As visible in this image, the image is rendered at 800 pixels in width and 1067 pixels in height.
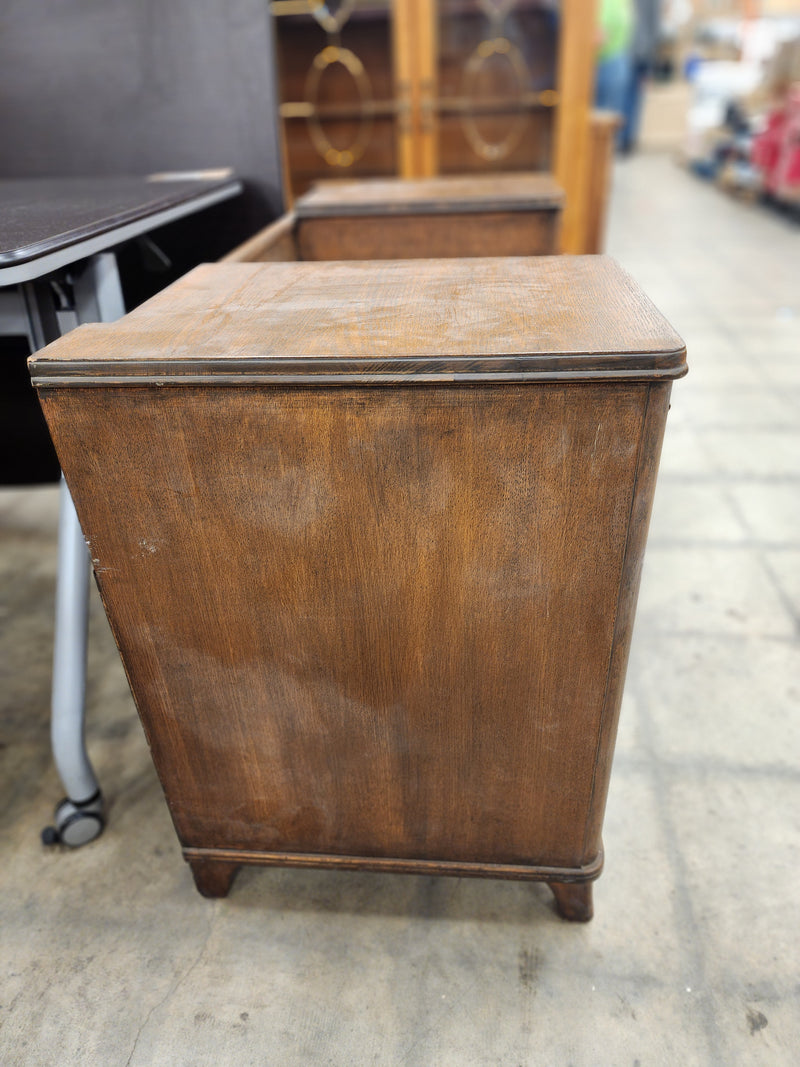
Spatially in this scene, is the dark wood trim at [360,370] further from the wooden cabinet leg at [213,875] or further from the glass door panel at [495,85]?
the glass door panel at [495,85]

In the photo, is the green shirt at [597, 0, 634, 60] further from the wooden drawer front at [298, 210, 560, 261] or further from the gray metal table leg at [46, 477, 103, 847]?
the gray metal table leg at [46, 477, 103, 847]

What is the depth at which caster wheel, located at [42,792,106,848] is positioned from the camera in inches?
43.3

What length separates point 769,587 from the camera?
63.5 inches

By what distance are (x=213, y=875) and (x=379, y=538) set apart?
55cm

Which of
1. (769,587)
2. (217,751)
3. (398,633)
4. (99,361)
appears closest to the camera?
(99,361)

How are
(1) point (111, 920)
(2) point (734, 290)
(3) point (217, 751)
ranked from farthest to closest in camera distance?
(2) point (734, 290), (1) point (111, 920), (3) point (217, 751)

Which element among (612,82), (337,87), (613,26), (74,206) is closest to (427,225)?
(74,206)

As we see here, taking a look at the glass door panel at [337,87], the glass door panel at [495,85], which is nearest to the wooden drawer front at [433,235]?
the glass door panel at [337,87]

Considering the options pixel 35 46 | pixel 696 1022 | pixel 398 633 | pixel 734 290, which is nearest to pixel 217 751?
pixel 398 633

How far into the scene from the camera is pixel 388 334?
0.67m

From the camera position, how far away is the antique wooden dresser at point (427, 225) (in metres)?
1.35

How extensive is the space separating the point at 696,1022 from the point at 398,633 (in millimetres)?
548

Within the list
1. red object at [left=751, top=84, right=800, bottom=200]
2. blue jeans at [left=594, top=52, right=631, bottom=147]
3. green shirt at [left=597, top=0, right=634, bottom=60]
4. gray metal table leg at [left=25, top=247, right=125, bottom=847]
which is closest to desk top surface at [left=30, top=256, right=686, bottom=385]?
gray metal table leg at [left=25, top=247, right=125, bottom=847]

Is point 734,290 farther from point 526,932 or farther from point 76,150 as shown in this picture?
point 526,932
